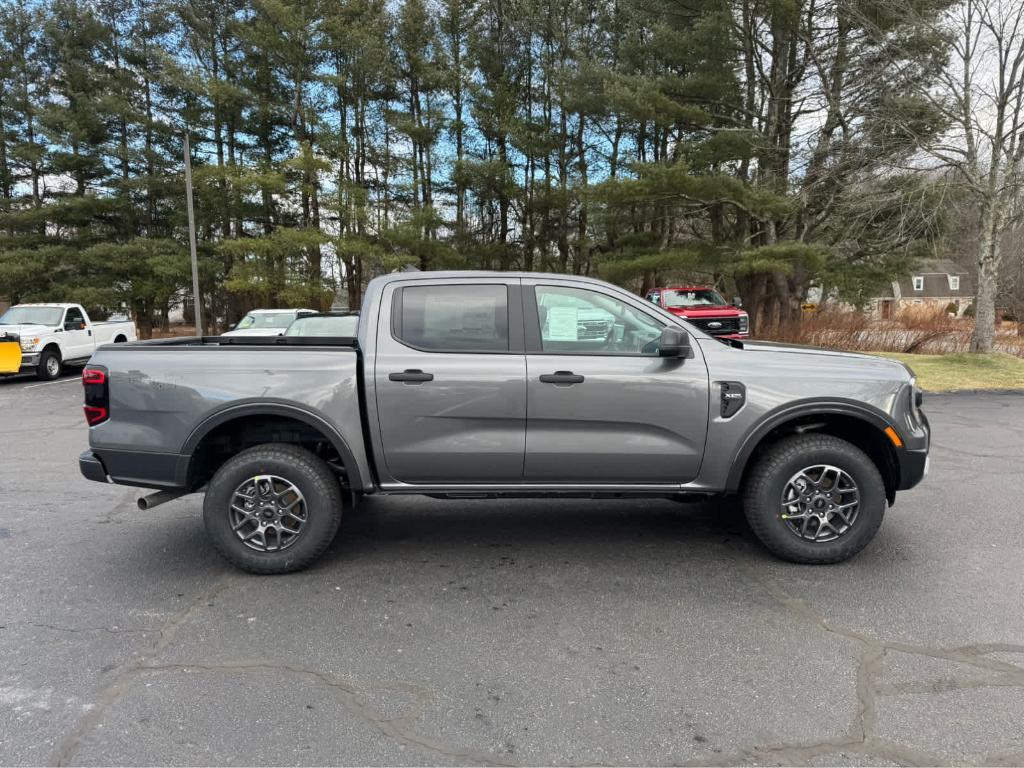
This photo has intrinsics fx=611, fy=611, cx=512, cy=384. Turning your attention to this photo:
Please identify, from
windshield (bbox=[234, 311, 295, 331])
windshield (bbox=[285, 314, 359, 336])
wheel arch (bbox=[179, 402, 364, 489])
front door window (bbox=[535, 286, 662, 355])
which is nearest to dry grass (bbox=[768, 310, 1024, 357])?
windshield (bbox=[285, 314, 359, 336])

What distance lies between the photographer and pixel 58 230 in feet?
88.6

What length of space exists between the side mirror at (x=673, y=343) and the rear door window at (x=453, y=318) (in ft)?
3.05

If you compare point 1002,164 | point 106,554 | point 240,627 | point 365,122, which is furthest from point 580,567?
point 365,122

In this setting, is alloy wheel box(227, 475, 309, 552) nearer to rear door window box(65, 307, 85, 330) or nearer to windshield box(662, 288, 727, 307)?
rear door window box(65, 307, 85, 330)

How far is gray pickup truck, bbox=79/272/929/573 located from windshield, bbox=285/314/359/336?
7196 millimetres

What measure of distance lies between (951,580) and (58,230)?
33526 mm

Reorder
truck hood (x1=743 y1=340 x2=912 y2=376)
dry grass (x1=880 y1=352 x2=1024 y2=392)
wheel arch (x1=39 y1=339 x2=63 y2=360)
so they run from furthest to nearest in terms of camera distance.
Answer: wheel arch (x1=39 y1=339 x2=63 y2=360) → dry grass (x1=880 y1=352 x2=1024 y2=392) → truck hood (x1=743 y1=340 x2=912 y2=376)

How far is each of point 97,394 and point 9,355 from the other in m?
12.3

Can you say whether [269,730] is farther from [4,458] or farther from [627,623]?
[4,458]

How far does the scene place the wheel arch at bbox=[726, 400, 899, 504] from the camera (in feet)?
12.1

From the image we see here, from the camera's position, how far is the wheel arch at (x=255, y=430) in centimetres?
359

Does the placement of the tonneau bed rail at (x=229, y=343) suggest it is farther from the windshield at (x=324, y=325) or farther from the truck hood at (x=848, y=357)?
the windshield at (x=324, y=325)

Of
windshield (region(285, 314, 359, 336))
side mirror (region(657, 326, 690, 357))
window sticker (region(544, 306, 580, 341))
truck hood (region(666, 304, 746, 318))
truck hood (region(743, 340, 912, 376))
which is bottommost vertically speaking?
truck hood (region(743, 340, 912, 376))

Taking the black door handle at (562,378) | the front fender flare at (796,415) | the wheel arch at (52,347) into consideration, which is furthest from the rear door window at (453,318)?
the wheel arch at (52,347)
